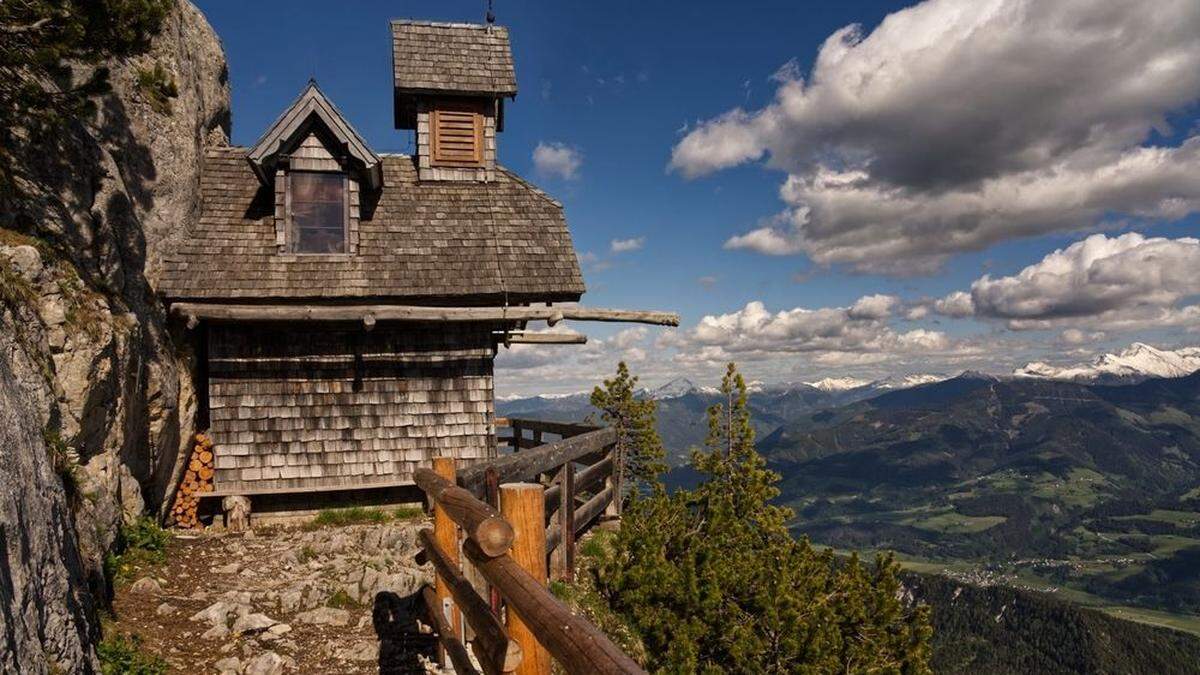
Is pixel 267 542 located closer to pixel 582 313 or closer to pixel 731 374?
pixel 582 313

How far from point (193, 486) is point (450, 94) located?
1043cm

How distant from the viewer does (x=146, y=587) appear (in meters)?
8.43

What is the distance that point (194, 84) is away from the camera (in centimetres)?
1420

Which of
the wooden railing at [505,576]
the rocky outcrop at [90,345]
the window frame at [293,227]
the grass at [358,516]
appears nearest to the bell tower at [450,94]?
the window frame at [293,227]

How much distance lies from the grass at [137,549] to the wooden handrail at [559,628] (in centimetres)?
746

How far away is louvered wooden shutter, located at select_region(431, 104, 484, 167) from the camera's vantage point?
53.2 ft

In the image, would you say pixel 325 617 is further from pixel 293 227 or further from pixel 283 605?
pixel 293 227

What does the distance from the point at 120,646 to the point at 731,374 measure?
Answer: 18869mm

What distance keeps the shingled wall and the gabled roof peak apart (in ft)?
11.0

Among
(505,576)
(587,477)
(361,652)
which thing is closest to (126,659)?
(361,652)

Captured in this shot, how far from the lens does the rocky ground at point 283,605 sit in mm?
7500

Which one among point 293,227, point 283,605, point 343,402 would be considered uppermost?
point 293,227

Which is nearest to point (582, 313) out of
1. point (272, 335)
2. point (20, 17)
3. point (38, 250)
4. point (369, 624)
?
point (272, 335)

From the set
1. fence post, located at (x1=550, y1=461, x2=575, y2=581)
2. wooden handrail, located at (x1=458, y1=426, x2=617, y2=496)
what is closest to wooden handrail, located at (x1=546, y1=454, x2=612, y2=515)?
fence post, located at (x1=550, y1=461, x2=575, y2=581)
